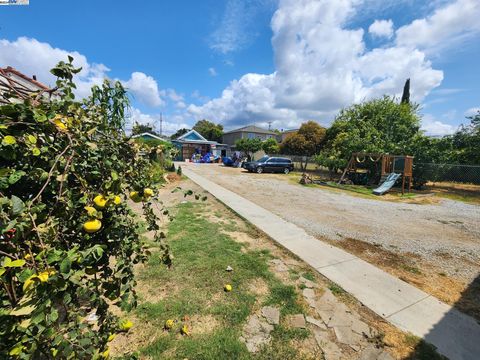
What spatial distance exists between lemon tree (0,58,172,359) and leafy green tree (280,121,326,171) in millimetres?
29450

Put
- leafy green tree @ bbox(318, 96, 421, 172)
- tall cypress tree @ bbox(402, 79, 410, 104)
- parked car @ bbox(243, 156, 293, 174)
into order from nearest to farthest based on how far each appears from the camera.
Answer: leafy green tree @ bbox(318, 96, 421, 172)
parked car @ bbox(243, 156, 293, 174)
tall cypress tree @ bbox(402, 79, 410, 104)

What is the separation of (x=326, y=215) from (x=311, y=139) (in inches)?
973

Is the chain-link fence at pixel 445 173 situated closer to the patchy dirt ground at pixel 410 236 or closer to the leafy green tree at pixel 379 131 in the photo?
the leafy green tree at pixel 379 131

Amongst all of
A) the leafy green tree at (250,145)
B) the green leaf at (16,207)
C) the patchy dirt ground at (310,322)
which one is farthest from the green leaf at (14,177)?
→ the leafy green tree at (250,145)

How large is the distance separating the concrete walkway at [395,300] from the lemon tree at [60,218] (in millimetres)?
2912

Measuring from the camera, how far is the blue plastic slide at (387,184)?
12469 millimetres

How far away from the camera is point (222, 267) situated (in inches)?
149

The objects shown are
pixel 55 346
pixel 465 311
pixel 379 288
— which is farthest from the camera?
pixel 379 288

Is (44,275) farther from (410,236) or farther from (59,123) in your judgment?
(410,236)

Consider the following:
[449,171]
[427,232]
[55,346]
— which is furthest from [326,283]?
[449,171]

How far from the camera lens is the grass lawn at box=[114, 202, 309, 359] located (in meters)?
2.28

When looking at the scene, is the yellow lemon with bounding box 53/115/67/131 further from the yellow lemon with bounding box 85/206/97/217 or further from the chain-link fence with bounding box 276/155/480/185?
the chain-link fence with bounding box 276/155/480/185

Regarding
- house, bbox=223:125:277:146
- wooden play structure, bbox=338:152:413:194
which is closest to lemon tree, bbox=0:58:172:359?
wooden play structure, bbox=338:152:413:194

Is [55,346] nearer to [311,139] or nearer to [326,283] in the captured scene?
[326,283]
